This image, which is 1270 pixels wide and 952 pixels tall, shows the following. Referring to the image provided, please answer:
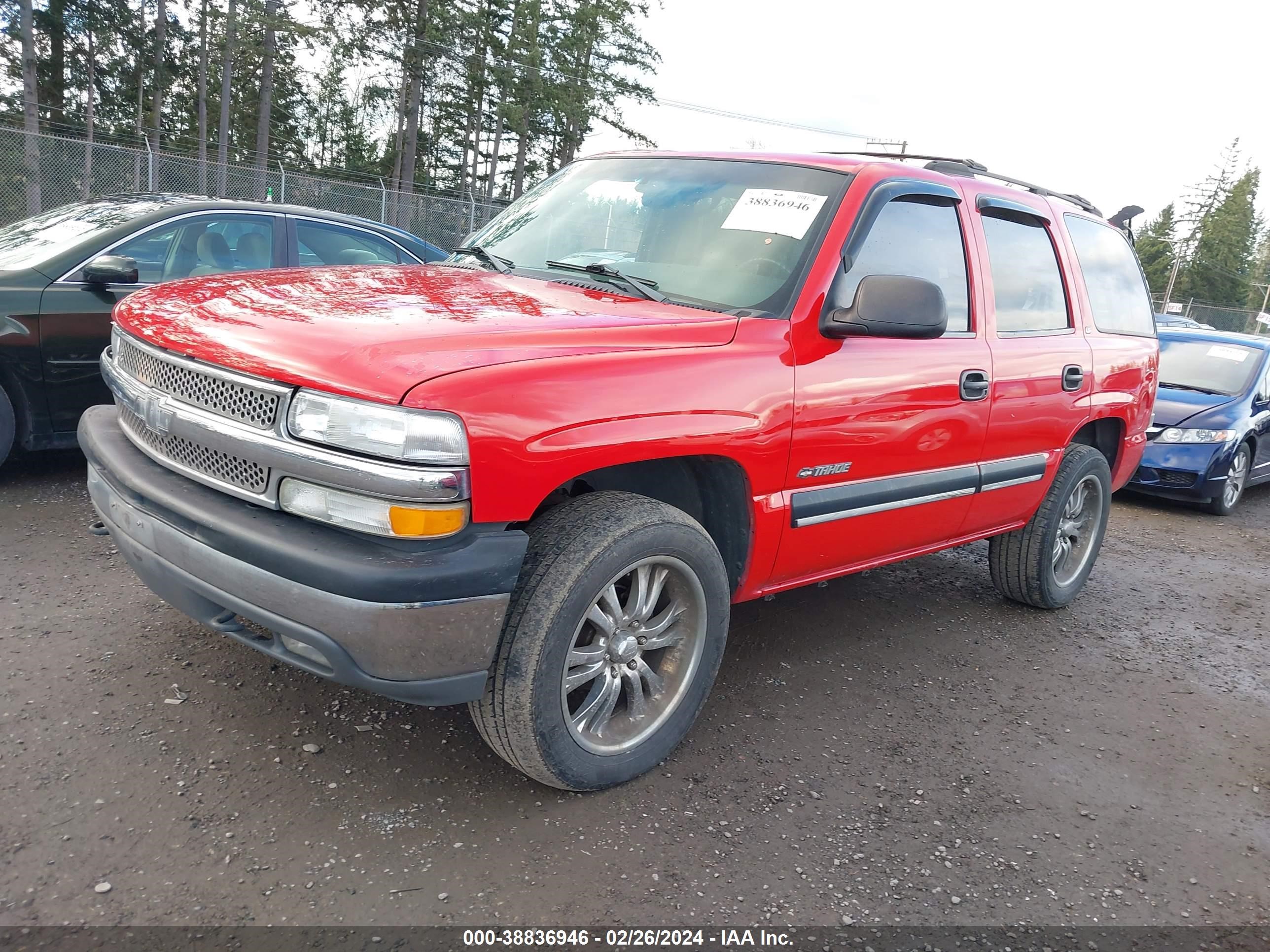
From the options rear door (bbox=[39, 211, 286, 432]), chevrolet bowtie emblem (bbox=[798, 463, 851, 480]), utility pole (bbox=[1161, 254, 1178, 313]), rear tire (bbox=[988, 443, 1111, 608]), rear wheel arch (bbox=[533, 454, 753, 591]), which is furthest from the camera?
utility pole (bbox=[1161, 254, 1178, 313])

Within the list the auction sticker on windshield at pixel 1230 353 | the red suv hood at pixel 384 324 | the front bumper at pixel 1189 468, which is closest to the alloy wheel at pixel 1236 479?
the front bumper at pixel 1189 468

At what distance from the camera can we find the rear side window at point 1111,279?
4641mm

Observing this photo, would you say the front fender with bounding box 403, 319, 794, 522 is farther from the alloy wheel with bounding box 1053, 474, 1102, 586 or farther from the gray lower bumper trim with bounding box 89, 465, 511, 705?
the alloy wheel with bounding box 1053, 474, 1102, 586

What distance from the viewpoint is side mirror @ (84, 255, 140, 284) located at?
5023 millimetres

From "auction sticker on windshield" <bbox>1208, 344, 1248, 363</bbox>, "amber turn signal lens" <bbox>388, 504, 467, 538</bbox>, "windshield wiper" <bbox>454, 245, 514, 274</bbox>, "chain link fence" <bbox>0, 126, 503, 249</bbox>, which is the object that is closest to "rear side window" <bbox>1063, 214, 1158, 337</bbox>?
"windshield wiper" <bbox>454, 245, 514, 274</bbox>

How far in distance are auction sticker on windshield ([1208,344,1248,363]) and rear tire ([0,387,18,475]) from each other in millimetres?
9466

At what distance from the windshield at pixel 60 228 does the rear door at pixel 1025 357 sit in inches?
188

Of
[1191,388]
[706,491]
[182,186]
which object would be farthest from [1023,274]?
[182,186]

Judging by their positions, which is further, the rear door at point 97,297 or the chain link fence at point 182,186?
the chain link fence at point 182,186

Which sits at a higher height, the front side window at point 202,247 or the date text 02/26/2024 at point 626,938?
the front side window at point 202,247

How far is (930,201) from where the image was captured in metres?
3.66

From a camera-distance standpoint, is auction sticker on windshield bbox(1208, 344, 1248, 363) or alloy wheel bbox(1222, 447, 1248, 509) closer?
alloy wheel bbox(1222, 447, 1248, 509)

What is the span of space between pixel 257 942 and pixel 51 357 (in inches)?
158

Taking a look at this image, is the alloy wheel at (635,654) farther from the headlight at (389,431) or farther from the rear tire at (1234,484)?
the rear tire at (1234,484)
